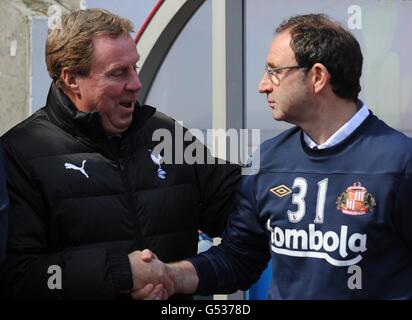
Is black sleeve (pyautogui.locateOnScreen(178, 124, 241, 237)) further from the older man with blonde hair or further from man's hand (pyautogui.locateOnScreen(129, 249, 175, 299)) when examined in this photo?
man's hand (pyautogui.locateOnScreen(129, 249, 175, 299))

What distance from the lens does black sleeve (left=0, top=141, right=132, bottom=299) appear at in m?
2.16

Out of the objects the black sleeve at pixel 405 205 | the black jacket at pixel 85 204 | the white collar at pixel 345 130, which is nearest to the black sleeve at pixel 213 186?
the black jacket at pixel 85 204

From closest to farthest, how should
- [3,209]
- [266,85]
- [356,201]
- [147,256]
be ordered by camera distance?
[3,209] → [356,201] → [147,256] → [266,85]

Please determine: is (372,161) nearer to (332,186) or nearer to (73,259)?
(332,186)

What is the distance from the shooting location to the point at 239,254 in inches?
94.7

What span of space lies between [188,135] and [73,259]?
24.0 inches

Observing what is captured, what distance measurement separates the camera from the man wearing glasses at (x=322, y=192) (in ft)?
6.70

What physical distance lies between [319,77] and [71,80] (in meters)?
0.76

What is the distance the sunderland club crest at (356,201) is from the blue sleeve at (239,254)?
1.02ft

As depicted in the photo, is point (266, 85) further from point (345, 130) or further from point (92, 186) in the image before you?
point (92, 186)

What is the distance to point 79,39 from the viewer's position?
7.47ft

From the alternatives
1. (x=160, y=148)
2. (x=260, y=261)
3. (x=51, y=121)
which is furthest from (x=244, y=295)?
(x=51, y=121)

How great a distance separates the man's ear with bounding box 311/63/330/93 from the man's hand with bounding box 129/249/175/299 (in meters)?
0.69

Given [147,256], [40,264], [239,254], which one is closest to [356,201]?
[239,254]
